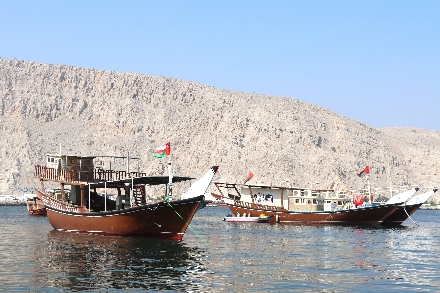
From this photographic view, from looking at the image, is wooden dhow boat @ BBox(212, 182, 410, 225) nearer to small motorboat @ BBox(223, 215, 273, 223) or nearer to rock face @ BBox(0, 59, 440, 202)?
small motorboat @ BBox(223, 215, 273, 223)

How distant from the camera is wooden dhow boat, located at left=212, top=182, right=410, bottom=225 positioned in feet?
229

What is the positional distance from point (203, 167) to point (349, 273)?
410 ft

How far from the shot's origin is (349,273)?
3036cm

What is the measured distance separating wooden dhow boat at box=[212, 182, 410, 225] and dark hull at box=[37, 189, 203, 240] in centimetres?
2383

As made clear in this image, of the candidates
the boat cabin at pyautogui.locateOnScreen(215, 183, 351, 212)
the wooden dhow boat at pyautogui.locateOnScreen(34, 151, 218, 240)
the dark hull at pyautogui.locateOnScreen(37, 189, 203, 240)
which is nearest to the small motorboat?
the boat cabin at pyautogui.locateOnScreen(215, 183, 351, 212)

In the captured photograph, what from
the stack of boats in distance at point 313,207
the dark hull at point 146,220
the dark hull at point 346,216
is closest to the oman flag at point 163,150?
the dark hull at point 146,220

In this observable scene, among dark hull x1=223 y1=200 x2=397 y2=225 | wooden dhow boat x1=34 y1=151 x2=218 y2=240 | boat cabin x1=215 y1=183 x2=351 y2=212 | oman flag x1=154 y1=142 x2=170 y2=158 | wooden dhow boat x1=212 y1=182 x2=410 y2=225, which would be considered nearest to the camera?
wooden dhow boat x1=34 y1=151 x2=218 y2=240

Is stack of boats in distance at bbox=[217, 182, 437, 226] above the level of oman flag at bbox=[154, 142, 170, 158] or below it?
below

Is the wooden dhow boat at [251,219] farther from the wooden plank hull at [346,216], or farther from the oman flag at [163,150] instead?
the oman flag at [163,150]

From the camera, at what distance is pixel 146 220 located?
144ft

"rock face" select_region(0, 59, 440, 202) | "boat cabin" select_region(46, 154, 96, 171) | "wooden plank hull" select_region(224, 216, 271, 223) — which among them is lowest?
"wooden plank hull" select_region(224, 216, 271, 223)

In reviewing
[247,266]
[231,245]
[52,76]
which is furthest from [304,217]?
[52,76]

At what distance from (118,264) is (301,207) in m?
44.4

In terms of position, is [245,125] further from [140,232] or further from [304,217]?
[140,232]
